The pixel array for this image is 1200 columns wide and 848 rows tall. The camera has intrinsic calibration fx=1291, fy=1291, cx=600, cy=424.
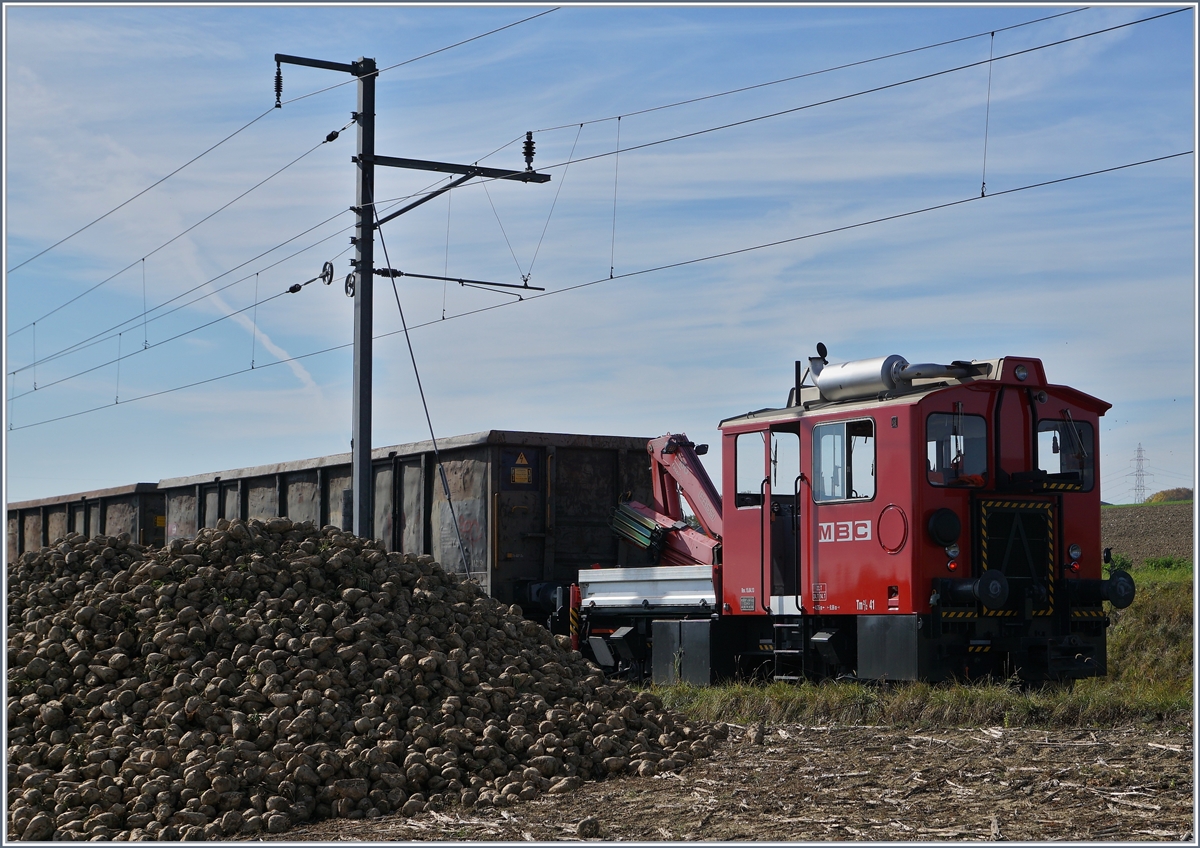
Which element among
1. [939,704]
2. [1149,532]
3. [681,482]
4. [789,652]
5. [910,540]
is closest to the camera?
[939,704]

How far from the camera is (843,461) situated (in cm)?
1250

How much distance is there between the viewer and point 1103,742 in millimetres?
9047

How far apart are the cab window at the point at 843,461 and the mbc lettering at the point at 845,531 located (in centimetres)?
25

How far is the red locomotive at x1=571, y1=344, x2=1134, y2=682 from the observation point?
11820mm

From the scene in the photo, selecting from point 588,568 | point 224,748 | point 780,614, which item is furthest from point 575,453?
point 224,748

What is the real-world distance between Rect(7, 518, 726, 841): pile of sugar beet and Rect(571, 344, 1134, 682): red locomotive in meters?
2.37

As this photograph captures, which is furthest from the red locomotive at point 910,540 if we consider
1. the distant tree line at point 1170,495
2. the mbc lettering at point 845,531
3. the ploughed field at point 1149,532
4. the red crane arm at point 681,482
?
the distant tree line at point 1170,495

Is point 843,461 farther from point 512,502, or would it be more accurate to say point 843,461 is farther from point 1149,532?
point 1149,532

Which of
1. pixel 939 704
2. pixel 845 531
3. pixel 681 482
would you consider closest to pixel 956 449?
pixel 845 531

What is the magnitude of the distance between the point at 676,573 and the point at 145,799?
6924 mm

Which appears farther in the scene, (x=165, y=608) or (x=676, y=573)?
(x=676, y=573)

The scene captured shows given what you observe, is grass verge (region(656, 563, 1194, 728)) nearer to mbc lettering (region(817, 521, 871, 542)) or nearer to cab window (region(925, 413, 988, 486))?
mbc lettering (region(817, 521, 871, 542))

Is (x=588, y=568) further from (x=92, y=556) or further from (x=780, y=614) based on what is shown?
(x=92, y=556)

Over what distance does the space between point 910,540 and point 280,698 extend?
572 centimetres
